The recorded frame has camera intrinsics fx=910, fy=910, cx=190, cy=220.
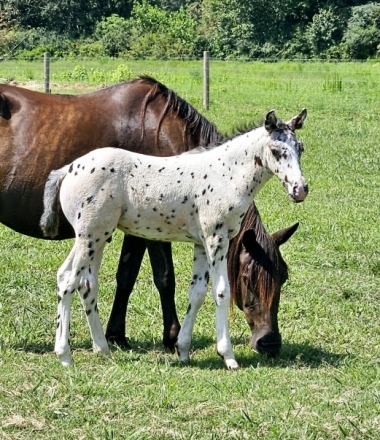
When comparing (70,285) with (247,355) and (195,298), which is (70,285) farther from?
(247,355)

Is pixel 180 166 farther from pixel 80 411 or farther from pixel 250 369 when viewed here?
pixel 80 411

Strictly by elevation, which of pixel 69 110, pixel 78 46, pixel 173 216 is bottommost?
pixel 78 46

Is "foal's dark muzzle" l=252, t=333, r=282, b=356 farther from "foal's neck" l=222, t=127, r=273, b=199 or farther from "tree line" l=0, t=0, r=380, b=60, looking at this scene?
"tree line" l=0, t=0, r=380, b=60

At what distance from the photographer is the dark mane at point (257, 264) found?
20.8 ft

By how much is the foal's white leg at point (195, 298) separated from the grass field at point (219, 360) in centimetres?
13

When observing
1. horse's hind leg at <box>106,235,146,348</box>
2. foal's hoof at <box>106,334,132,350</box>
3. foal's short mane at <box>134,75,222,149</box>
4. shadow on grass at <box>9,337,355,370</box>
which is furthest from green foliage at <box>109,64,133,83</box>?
shadow on grass at <box>9,337,355,370</box>

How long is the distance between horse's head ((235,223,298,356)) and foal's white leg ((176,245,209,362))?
35 centimetres

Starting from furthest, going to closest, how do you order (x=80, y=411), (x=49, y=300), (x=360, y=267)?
(x=360, y=267) → (x=49, y=300) → (x=80, y=411)

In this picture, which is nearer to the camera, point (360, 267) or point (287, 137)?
point (287, 137)

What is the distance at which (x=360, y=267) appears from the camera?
867 cm

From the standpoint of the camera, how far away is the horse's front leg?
5.87 metres

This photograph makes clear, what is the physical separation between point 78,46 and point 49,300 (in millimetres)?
45416

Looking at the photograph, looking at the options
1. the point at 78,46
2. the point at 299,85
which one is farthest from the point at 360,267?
the point at 78,46

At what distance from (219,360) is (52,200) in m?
1.58
